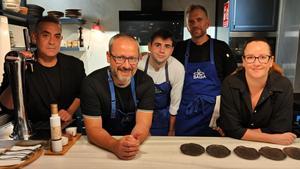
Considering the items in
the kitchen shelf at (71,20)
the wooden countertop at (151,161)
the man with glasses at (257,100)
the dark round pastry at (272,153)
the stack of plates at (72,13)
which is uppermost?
the stack of plates at (72,13)

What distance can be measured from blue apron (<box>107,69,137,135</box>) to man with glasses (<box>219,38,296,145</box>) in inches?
20.0

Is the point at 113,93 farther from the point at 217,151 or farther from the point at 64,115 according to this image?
the point at 217,151

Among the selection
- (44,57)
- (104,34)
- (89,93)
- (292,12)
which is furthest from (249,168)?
(104,34)

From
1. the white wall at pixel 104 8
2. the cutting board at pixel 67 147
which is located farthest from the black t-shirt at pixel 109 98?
the white wall at pixel 104 8

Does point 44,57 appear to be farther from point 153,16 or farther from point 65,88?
point 153,16

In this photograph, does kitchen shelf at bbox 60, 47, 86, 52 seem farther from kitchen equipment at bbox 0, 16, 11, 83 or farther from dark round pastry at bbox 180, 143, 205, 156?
dark round pastry at bbox 180, 143, 205, 156

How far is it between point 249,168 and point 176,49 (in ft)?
4.14

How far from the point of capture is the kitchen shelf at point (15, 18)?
2.46m

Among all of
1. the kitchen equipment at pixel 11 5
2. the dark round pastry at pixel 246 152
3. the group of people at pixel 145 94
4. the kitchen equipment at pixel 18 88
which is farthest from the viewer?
the kitchen equipment at pixel 11 5

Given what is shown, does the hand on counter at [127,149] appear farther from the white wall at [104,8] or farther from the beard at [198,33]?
the white wall at [104,8]

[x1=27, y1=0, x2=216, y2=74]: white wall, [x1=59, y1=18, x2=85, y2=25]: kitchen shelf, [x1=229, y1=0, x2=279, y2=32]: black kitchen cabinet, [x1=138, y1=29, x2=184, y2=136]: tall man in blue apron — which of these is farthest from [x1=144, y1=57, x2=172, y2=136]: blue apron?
[x1=27, y1=0, x2=216, y2=74]: white wall

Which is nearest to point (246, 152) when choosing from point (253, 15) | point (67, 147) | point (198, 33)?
point (67, 147)

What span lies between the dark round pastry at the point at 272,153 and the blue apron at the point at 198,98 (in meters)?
0.77

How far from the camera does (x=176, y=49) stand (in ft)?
6.92
